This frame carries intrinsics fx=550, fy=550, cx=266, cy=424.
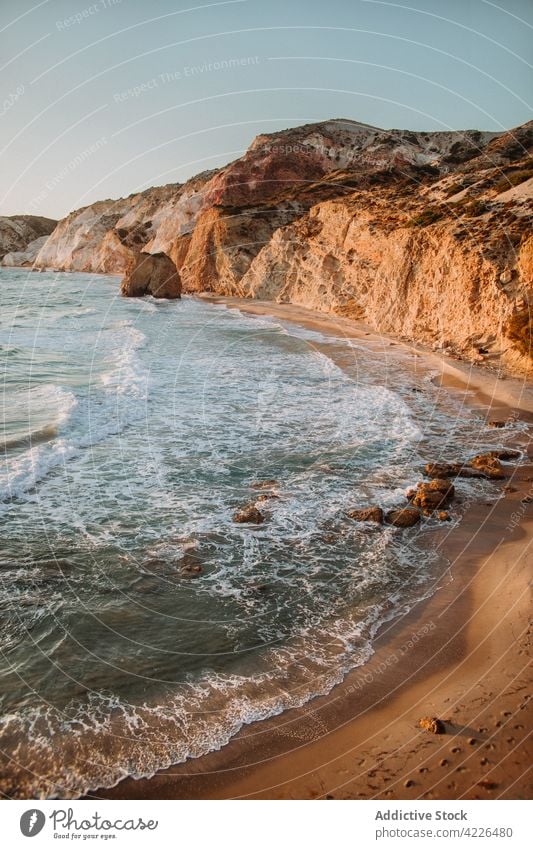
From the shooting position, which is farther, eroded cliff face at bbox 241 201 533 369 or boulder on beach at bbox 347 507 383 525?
eroded cliff face at bbox 241 201 533 369

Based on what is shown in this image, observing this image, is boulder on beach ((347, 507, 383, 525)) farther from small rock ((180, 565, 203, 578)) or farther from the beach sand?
small rock ((180, 565, 203, 578))

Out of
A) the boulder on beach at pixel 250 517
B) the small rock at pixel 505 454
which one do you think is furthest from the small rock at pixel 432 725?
the small rock at pixel 505 454

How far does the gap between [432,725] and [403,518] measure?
13.8 ft

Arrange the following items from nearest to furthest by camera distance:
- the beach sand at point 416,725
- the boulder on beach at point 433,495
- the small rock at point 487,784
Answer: the small rock at point 487,784
the beach sand at point 416,725
the boulder on beach at point 433,495

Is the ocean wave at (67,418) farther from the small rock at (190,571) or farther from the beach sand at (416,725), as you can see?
the beach sand at (416,725)

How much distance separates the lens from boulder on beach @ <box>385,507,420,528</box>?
28.4 feet

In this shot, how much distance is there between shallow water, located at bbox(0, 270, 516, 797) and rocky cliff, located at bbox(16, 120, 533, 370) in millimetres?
7852

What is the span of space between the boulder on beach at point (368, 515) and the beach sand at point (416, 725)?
1.59 metres

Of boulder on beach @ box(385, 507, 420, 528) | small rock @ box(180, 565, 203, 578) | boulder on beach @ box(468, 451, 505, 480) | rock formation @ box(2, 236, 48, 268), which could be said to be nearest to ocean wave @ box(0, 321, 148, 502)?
small rock @ box(180, 565, 203, 578)

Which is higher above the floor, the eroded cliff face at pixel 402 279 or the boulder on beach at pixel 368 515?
the eroded cliff face at pixel 402 279

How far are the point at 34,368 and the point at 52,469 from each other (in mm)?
10572

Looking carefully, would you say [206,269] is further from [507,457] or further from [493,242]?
[507,457]

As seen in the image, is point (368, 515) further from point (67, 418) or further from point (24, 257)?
point (24, 257)

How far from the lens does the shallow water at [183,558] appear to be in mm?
5012
